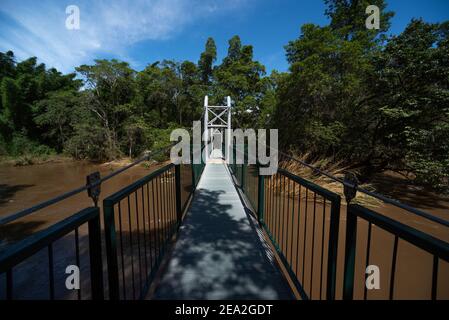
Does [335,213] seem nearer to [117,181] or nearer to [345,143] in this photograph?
[345,143]

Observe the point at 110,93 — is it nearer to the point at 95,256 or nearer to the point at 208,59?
the point at 208,59

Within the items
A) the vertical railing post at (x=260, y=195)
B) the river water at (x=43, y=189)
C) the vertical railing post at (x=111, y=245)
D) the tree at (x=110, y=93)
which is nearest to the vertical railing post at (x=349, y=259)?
the vertical railing post at (x=111, y=245)

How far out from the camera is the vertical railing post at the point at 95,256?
3.07 ft

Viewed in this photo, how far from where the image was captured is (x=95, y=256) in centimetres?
96

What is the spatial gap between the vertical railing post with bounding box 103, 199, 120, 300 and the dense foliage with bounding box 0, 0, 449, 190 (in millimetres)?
6841

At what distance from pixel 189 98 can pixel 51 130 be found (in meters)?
11.3

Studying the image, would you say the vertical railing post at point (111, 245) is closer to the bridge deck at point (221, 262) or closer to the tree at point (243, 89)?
the bridge deck at point (221, 262)

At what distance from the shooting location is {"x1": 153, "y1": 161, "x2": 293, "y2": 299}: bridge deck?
1.58 m

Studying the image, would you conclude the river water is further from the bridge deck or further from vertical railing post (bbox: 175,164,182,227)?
the bridge deck

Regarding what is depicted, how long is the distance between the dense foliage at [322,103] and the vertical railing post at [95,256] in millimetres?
6916

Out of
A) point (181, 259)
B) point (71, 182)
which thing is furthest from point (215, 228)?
point (71, 182)

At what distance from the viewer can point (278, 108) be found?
28.2ft

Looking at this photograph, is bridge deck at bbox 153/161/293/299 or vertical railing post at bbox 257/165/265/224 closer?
bridge deck at bbox 153/161/293/299

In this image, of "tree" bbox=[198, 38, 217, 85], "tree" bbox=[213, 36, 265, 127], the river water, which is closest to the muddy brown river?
the river water
